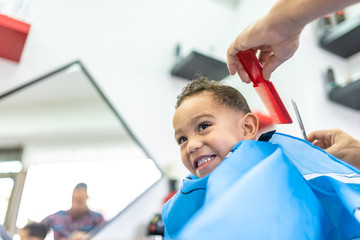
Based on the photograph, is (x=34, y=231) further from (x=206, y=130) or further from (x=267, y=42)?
(x=267, y=42)

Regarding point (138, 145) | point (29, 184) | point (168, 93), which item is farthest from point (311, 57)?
point (29, 184)

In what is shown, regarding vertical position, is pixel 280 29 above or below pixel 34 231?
above

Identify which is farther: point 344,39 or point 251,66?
point 344,39

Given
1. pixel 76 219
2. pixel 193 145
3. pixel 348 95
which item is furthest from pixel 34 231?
pixel 348 95

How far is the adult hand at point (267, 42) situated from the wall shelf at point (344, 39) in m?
1.47

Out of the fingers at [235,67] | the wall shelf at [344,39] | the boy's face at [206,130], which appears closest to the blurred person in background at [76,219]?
the boy's face at [206,130]

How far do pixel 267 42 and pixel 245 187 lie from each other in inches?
12.8

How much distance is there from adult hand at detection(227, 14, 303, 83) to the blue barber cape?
0.20 m

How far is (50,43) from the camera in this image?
81.6 inches

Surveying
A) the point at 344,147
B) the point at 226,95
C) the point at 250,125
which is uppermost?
the point at 226,95

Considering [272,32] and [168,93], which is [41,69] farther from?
[272,32]

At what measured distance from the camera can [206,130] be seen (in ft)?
3.35

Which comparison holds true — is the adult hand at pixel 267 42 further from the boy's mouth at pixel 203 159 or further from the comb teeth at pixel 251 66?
the boy's mouth at pixel 203 159

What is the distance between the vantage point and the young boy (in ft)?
1.75
